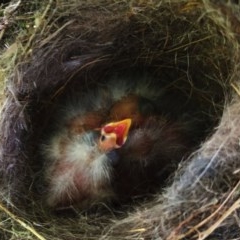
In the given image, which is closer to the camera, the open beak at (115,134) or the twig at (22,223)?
the twig at (22,223)

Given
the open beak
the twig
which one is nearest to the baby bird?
the open beak

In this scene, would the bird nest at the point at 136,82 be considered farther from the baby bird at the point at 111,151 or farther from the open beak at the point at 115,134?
the open beak at the point at 115,134

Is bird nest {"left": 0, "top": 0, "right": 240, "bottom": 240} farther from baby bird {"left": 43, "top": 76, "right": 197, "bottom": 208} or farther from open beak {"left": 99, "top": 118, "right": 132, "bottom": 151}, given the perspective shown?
open beak {"left": 99, "top": 118, "right": 132, "bottom": 151}

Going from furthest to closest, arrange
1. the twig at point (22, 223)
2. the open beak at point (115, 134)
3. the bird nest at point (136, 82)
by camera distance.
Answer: the open beak at point (115, 134) → the twig at point (22, 223) → the bird nest at point (136, 82)

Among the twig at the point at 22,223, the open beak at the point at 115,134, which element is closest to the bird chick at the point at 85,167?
the open beak at the point at 115,134

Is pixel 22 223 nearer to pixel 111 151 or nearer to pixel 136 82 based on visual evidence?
pixel 111 151

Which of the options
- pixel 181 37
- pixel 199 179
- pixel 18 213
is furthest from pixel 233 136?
pixel 18 213
